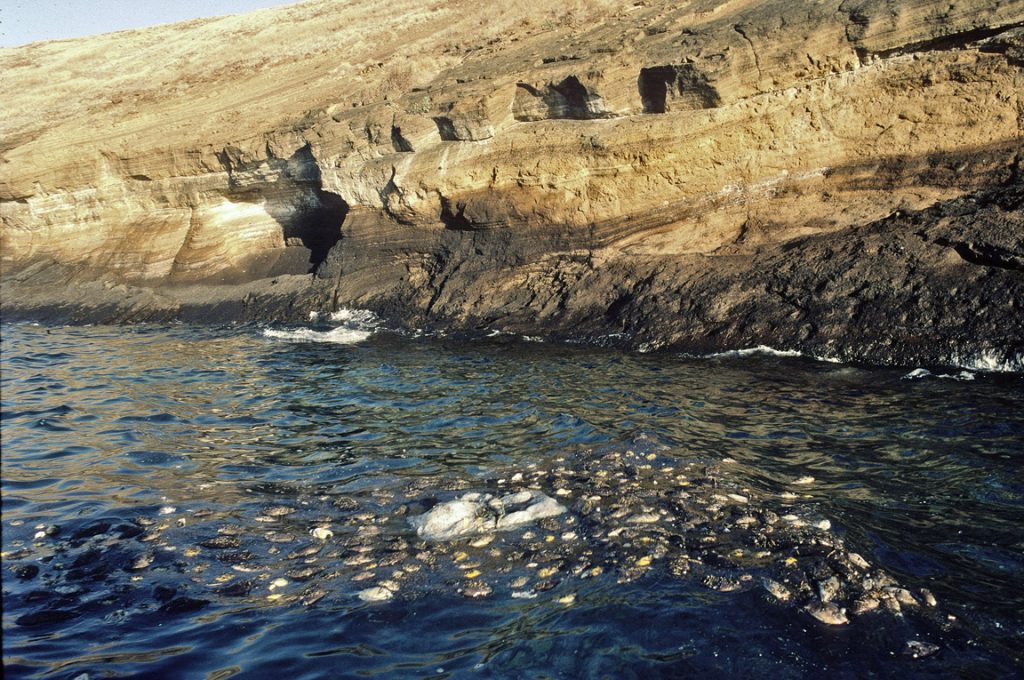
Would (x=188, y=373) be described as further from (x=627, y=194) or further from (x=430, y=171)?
(x=627, y=194)

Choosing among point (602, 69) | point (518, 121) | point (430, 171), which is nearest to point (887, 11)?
point (602, 69)

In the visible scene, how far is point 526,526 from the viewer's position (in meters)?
5.37

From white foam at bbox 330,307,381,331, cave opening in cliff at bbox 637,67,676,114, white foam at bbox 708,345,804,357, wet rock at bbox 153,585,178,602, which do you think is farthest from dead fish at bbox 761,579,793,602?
white foam at bbox 330,307,381,331

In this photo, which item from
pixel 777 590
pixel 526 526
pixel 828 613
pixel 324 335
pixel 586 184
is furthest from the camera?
pixel 324 335

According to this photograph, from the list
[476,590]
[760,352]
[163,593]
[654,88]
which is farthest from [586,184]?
[163,593]

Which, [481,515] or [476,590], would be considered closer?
[476,590]

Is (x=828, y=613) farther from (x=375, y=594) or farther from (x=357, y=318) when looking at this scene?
(x=357, y=318)

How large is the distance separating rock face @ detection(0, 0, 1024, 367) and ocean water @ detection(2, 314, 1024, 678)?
5.76 feet

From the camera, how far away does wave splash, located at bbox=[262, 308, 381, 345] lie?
14011mm

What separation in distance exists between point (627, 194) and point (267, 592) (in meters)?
10.1

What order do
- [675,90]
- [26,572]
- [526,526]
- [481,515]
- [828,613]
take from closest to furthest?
[828,613], [26,572], [526,526], [481,515], [675,90]

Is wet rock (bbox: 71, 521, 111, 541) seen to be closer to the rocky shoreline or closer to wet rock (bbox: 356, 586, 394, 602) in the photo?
wet rock (bbox: 356, 586, 394, 602)

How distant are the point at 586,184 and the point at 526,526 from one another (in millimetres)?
9147

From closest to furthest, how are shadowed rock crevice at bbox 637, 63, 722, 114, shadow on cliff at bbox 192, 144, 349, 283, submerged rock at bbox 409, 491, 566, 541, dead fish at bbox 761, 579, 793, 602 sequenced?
dead fish at bbox 761, 579, 793, 602
submerged rock at bbox 409, 491, 566, 541
shadowed rock crevice at bbox 637, 63, 722, 114
shadow on cliff at bbox 192, 144, 349, 283
